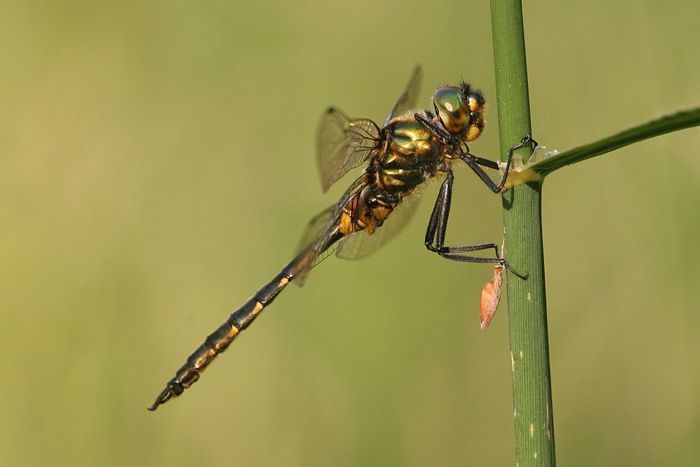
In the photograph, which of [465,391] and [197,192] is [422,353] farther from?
[197,192]

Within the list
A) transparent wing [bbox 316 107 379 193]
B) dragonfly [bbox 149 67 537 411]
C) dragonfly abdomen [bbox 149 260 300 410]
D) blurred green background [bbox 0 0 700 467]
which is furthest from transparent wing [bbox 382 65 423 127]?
dragonfly abdomen [bbox 149 260 300 410]

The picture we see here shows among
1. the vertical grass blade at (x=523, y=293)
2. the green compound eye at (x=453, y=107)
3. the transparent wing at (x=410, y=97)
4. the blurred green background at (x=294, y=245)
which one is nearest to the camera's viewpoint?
the vertical grass blade at (x=523, y=293)

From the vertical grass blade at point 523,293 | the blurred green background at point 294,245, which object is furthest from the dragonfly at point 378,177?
the vertical grass blade at point 523,293

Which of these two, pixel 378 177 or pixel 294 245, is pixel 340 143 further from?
pixel 294 245

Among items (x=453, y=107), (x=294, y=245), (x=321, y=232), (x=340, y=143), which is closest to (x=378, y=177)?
(x=340, y=143)

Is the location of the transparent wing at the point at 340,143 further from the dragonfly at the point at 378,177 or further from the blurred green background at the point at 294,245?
the blurred green background at the point at 294,245
